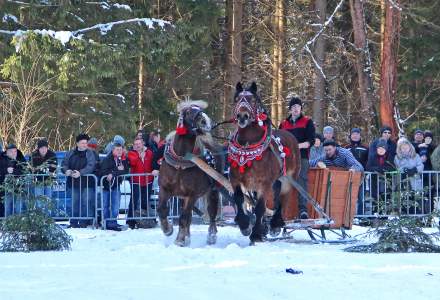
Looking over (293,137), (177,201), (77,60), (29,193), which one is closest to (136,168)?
(177,201)

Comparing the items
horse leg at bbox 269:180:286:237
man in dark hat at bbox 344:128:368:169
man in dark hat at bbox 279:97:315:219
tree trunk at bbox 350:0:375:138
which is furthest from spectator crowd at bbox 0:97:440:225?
tree trunk at bbox 350:0:375:138

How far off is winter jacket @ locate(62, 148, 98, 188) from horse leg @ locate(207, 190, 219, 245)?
11.6ft

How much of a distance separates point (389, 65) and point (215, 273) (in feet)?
52.9

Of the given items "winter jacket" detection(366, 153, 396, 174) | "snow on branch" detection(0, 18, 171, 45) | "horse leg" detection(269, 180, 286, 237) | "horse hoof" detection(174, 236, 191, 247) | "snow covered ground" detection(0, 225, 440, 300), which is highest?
"snow on branch" detection(0, 18, 171, 45)

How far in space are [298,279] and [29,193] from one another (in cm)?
433

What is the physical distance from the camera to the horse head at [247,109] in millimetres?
12391

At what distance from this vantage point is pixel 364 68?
82.0ft

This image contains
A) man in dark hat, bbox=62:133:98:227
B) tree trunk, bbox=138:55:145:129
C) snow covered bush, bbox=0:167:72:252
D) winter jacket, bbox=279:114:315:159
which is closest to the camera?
snow covered bush, bbox=0:167:72:252

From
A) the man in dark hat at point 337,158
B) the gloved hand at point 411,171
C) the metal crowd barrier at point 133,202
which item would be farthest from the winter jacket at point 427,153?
the metal crowd barrier at point 133,202

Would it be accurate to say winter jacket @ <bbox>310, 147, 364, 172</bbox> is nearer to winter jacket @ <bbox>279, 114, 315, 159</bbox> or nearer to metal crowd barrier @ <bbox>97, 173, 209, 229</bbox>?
winter jacket @ <bbox>279, 114, 315, 159</bbox>

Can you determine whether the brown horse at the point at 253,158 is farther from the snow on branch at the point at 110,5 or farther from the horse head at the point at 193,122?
the snow on branch at the point at 110,5

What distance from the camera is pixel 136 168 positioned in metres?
17.1

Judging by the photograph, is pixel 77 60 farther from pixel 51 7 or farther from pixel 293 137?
pixel 293 137

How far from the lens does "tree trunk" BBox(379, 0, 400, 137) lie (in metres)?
24.7
